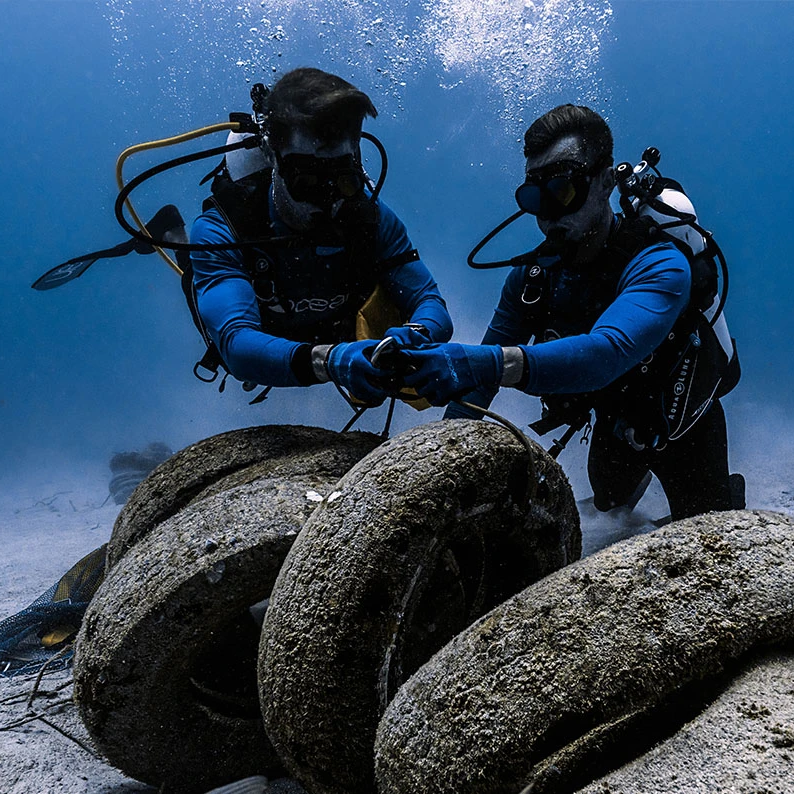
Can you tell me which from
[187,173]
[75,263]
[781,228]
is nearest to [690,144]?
[781,228]

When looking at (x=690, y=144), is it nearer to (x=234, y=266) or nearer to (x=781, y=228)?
(x=781, y=228)

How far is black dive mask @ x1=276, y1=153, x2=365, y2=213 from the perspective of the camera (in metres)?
3.72

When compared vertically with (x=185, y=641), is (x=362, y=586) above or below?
above

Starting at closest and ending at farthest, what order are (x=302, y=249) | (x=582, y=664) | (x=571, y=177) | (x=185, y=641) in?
(x=582, y=664) < (x=185, y=641) < (x=571, y=177) < (x=302, y=249)

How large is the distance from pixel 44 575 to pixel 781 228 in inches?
3684

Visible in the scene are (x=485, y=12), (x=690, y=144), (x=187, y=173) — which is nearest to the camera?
(x=485, y=12)

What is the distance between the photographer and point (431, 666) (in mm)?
1742

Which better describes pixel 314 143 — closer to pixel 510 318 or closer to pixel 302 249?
pixel 302 249

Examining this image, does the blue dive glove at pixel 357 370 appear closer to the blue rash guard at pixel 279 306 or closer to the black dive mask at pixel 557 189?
the blue rash guard at pixel 279 306

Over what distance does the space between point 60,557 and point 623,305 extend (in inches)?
307

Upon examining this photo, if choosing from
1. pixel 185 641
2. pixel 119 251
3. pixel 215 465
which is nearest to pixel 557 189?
pixel 215 465

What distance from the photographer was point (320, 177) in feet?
12.3

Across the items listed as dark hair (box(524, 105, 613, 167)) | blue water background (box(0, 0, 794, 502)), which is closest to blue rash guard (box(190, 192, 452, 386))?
dark hair (box(524, 105, 613, 167))

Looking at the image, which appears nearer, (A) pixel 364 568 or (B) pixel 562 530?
(A) pixel 364 568
